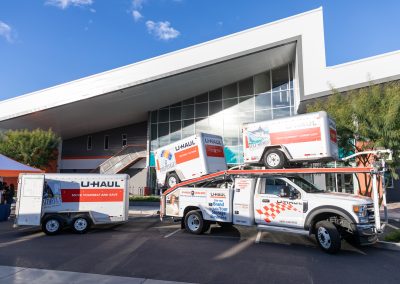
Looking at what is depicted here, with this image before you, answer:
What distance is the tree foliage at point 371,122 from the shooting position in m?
11.7

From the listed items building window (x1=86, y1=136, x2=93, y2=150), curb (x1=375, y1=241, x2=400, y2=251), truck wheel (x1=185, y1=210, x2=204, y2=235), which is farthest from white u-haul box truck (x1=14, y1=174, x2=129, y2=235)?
building window (x1=86, y1=136, x2=93, y2=150)

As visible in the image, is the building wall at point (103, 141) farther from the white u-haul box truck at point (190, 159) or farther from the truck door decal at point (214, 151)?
the truck door decal at point (214, 151)

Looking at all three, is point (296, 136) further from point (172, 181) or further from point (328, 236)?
point (172, 181)

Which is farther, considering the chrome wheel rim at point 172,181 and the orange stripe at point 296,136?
the chrome wheel rim at point 172,181

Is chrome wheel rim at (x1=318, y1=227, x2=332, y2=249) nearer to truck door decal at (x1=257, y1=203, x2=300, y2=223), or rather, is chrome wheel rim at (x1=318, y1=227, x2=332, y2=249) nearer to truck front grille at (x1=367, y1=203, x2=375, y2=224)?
truck door decal at (x1=257, y1=203, x2=300, y2=223)

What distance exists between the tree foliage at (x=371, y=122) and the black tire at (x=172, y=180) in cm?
757

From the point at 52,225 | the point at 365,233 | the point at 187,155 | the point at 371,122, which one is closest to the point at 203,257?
the point at 365,233

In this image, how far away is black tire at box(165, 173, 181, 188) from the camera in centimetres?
1131

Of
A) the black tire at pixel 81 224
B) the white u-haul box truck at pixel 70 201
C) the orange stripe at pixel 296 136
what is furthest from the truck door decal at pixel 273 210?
the black tire at pixel 81 224

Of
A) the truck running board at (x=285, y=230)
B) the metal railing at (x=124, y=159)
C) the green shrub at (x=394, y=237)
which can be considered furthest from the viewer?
the metal railing at (x=124, y=159)

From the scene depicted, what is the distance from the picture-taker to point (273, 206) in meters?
8.57

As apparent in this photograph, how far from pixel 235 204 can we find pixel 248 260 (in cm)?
255

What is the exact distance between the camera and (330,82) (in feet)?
66.6

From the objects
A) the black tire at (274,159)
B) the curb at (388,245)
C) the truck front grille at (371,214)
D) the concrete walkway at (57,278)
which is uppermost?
the black tire at (274,159)
